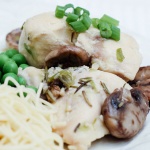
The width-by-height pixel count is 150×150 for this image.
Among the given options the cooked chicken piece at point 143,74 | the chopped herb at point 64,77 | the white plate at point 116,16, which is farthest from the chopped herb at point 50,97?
the cooked chicken piece at point 143,74

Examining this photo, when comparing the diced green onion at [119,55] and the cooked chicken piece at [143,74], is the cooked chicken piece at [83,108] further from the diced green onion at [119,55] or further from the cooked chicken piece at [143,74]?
the cooked chicken piece at [143,74]

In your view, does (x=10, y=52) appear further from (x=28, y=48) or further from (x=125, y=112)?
(x=125, y=112)

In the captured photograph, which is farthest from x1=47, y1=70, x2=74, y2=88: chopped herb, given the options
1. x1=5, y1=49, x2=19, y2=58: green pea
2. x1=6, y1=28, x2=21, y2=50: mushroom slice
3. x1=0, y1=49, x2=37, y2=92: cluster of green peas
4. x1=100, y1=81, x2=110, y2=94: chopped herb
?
x1=6, y1=28, x2=21, y2=50: mushroom slice

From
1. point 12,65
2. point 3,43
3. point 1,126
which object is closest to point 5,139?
point 1,126

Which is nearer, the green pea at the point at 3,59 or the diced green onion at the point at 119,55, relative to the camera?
the diced green onion at the point at 119,55

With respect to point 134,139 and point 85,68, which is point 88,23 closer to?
point 85,68

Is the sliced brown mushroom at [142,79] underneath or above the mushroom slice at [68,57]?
underneath
